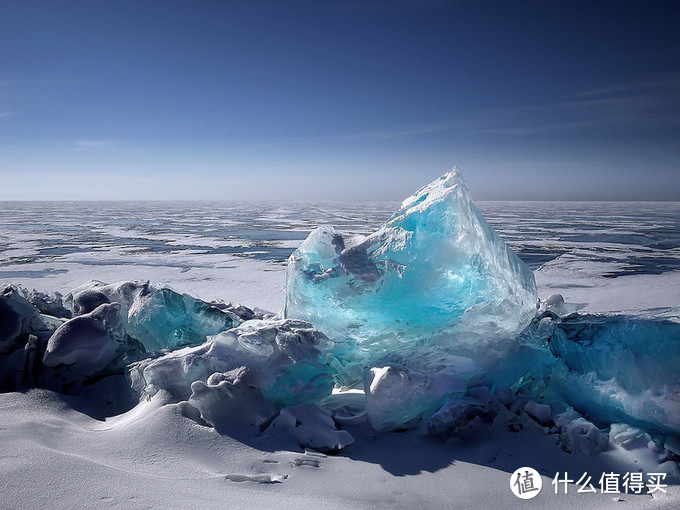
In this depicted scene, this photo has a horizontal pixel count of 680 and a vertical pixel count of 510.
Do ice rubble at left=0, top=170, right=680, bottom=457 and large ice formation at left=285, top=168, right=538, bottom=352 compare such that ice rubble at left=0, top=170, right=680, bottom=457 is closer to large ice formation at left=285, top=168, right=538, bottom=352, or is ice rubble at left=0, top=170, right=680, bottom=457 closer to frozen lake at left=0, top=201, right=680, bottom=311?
large ice formation at left=285, top=168, right=538, bottom=352

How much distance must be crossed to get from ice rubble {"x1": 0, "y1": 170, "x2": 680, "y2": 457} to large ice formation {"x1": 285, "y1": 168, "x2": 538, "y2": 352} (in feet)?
0.03

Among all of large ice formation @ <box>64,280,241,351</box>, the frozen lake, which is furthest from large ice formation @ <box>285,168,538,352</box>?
the frozen lake

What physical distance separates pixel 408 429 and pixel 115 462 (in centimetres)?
151

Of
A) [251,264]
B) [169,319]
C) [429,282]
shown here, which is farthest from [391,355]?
[251,264]

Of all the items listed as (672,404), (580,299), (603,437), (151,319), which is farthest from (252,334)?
(580,299)

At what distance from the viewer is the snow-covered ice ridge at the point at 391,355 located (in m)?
2.37

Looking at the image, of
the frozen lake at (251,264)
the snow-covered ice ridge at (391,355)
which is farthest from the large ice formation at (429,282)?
the frozen lake at (251,264)

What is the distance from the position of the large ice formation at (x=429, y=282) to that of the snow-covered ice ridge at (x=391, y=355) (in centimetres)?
1

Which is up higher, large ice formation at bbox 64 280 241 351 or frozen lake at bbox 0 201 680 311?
large ice formation at bbox 64 280 241 351

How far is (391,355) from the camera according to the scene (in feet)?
9.66

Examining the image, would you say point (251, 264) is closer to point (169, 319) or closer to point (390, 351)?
point (169, 319)

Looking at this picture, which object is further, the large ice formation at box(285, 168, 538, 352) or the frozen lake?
the frozen lake

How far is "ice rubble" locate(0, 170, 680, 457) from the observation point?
240 centimetres

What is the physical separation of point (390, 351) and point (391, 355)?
0.13 meters
